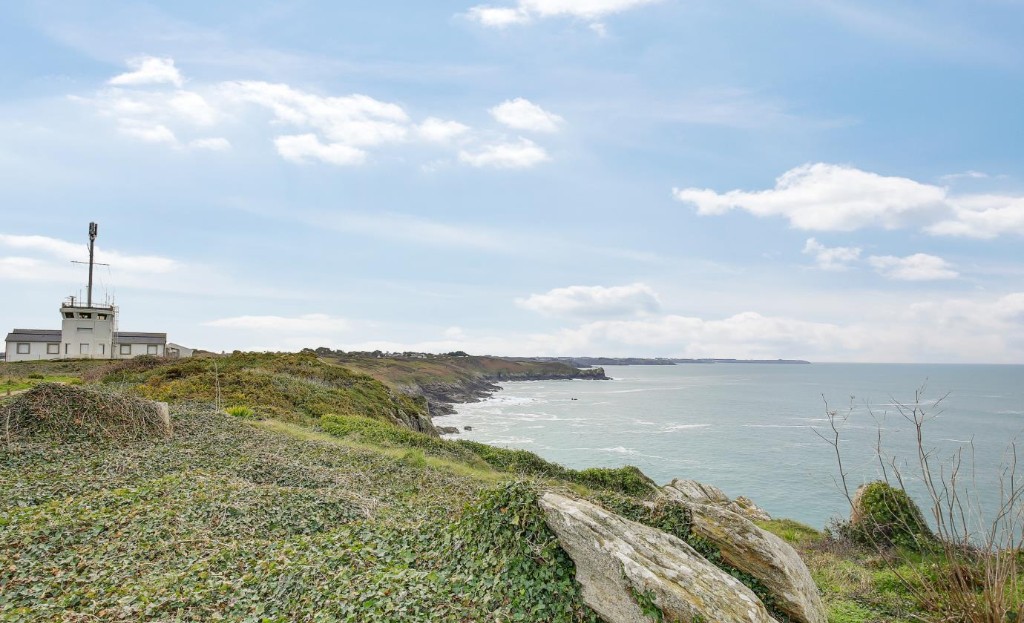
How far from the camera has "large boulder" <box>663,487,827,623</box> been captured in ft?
28.0

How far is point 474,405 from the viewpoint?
8950 cm

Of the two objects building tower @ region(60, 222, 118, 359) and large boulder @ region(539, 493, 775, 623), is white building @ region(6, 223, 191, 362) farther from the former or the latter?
large boulder @ region(539, 493, 775, 623)

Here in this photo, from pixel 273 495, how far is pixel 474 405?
77.3m

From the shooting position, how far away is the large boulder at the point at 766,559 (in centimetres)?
853

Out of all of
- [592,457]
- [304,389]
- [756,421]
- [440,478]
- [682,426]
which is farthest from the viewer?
[756,421]

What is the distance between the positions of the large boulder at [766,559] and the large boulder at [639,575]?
0.83m

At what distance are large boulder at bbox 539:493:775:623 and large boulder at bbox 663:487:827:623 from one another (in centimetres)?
83

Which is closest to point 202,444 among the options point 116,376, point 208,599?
point 208,599

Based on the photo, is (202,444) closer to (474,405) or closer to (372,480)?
(372,480)

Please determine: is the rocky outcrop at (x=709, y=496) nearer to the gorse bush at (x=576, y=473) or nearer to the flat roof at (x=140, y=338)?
the gorse bush at (x=576, y=473)

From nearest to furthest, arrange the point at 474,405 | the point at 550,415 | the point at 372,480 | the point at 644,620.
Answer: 1. the point at 644,620
2. the point at 372,480
3. the point at 550,415
4. the point at 474,405

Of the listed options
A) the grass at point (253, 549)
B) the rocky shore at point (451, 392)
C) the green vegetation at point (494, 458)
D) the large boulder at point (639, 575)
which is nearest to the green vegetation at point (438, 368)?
the rocky shore at point (451, 392)

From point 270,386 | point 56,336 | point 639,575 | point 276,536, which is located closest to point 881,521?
point 639,575

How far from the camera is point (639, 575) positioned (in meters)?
7.14
